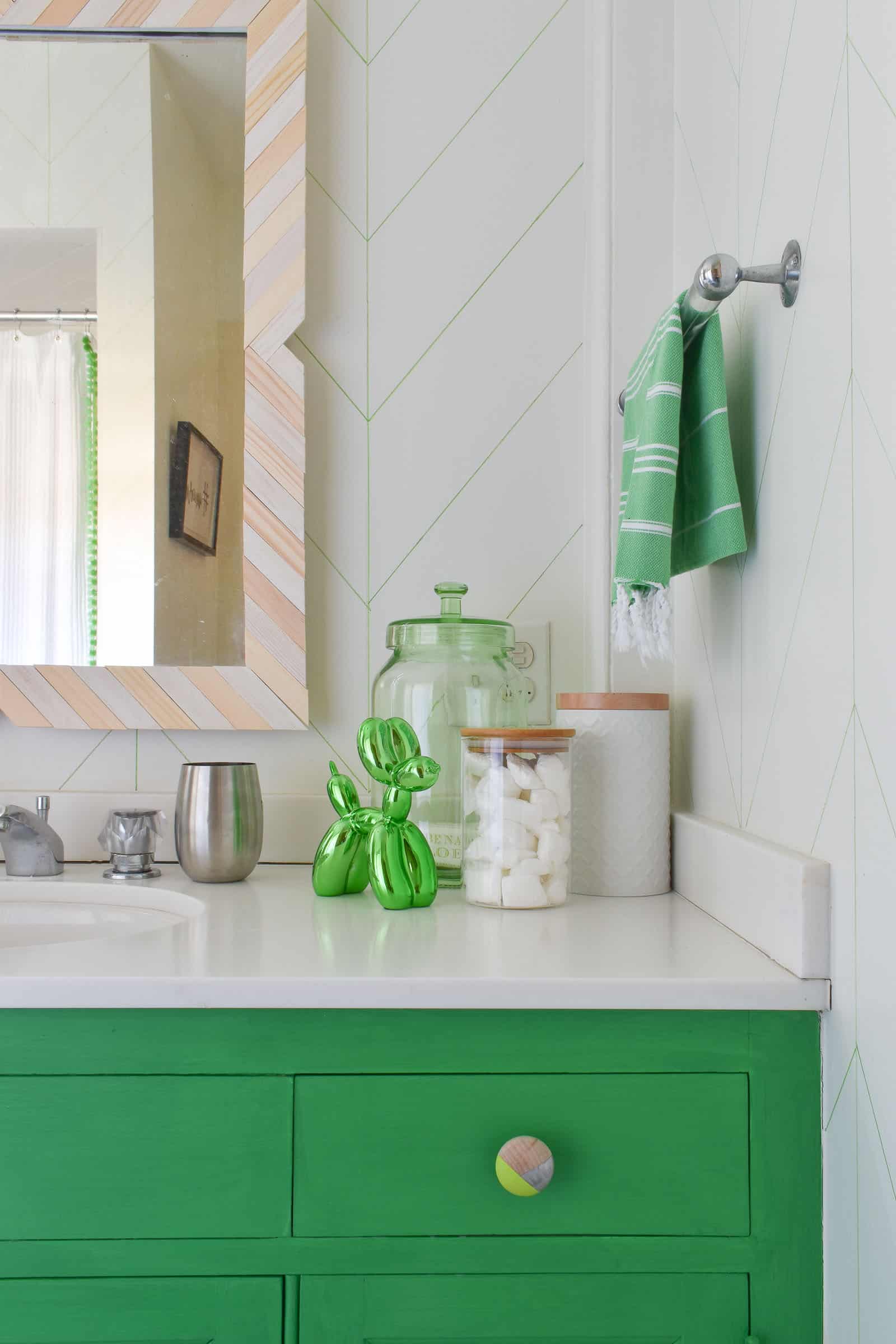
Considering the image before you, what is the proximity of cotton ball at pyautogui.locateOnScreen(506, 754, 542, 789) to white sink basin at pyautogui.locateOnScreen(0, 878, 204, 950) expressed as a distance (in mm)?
348

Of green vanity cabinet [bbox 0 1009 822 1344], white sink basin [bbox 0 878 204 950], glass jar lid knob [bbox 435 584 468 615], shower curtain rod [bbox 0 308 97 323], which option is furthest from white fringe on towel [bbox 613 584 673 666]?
shower curtain rod [bbox 0 308 97 323]

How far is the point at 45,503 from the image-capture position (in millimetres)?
1305

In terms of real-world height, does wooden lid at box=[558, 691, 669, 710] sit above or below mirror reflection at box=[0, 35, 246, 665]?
below

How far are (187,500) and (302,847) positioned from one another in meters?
0.47

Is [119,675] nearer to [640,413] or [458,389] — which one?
[458,389]

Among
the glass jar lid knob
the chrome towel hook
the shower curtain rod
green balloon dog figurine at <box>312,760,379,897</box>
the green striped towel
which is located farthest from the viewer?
the shower curtain rod

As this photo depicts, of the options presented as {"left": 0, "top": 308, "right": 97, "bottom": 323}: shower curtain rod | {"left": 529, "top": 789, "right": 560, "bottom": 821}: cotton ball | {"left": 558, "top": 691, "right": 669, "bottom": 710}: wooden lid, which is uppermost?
{"left": 0, "top": 308, "right": 97, "bottom": 323}: shower curtain rod

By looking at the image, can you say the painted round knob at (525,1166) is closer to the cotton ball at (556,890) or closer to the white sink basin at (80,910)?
the cotton ball at (556,890)

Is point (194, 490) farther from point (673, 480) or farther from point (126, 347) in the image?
point (673, 480)

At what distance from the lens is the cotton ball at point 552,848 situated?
100 cm

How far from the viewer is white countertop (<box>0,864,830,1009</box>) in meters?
0.73

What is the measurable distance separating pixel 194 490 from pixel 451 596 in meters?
0.36

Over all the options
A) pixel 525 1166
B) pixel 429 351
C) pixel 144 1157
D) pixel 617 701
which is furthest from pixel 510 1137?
pixel 429 351

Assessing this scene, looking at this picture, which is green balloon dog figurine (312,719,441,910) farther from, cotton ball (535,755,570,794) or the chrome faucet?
the chrome faucet
